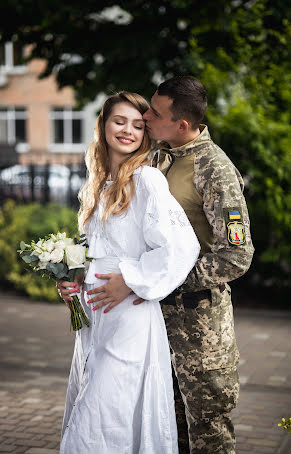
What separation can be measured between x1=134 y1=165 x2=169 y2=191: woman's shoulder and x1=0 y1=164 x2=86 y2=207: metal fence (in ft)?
29.1

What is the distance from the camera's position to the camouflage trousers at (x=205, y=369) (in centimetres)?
315

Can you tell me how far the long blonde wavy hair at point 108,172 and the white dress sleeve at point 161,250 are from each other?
11cm

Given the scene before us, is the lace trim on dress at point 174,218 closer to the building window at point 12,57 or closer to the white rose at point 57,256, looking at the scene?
the white rose at point 57,256

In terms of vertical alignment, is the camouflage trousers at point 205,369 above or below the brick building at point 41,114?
below

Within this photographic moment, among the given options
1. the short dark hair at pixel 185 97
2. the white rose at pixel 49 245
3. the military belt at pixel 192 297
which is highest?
the short dark hair at pixel 185 97

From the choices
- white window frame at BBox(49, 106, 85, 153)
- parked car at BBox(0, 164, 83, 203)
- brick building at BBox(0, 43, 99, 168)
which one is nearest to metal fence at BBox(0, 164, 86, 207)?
parked car at BBox(0, 164, 83, 203)

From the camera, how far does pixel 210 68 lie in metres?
8.38

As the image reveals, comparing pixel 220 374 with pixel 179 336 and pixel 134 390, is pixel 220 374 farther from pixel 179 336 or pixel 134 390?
pixel 134 390

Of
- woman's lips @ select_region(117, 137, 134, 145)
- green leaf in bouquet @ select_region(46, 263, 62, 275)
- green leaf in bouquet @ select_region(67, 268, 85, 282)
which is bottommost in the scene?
green leaf in bouquet @ select_region(67, 268, 85, 282)

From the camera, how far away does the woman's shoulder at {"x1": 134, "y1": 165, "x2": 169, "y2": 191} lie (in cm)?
300

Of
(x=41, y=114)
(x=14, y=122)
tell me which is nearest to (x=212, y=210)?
(x=41, y=114)

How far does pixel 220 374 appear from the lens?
125 inches

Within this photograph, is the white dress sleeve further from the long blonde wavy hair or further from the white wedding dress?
the long blonde wavy hair

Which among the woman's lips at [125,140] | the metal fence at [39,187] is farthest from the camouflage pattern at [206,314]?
the metal fence at [39,187]
